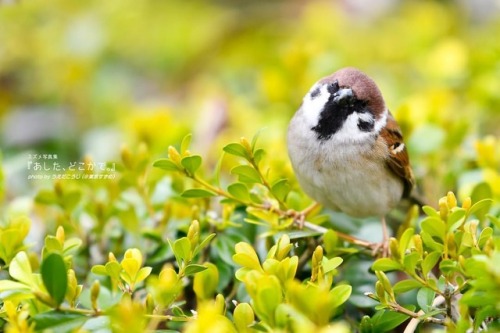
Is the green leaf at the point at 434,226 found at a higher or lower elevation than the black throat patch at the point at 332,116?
lower

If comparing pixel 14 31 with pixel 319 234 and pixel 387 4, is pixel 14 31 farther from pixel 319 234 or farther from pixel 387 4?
pixel 387 4

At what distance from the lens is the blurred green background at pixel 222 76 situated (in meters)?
2.96

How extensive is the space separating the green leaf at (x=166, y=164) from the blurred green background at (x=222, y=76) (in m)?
0.81

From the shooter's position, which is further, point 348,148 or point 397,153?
point 397,153

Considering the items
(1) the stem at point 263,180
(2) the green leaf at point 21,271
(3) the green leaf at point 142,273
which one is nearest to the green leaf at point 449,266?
(1) the stem at point 263,180

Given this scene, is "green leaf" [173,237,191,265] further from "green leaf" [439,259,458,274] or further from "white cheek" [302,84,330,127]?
"white cheek" [302,84,330,127]

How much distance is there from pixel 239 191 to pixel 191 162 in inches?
7.0

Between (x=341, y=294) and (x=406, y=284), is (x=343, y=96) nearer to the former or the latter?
(x=406, y=284)

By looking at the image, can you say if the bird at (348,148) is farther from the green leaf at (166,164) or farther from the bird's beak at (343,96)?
the green leaf at (166,164)

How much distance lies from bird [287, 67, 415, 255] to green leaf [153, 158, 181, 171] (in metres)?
0.60

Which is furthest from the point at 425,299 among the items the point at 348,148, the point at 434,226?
the point at 348,148

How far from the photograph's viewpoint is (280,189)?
6.66 feet

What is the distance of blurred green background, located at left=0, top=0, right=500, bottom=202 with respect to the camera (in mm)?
Result: 2959

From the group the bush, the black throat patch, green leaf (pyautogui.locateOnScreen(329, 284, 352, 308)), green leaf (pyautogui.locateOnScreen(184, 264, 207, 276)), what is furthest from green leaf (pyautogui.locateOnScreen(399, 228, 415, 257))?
the black throat patch
